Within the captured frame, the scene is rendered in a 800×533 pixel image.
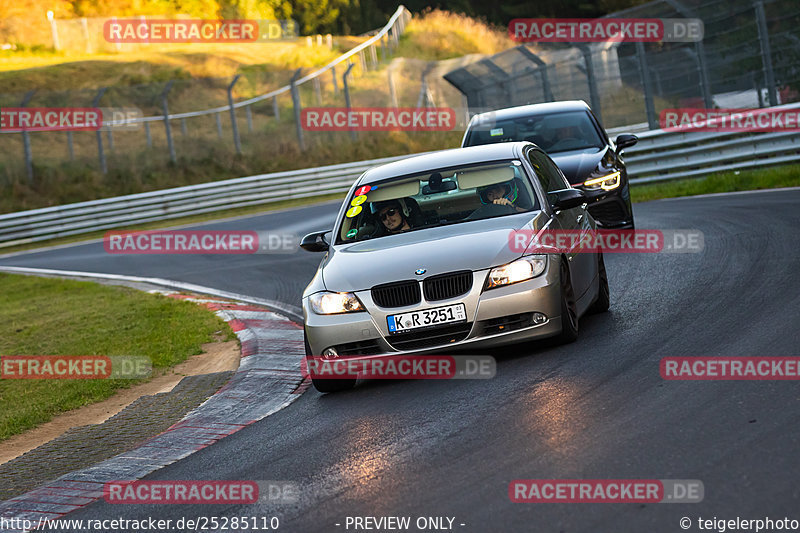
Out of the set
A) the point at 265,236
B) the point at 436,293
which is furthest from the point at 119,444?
the point at 265,236

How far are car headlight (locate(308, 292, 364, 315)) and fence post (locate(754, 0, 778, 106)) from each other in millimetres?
A: 13631

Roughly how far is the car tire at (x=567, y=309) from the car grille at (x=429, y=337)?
73 centimetres

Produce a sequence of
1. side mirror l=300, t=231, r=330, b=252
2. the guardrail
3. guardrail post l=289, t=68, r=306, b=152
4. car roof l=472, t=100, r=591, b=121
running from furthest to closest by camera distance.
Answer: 1. guardrail post l=289, t=68, r=306, b=152
2. the guardrail
3. car roof l=472, t=100, r=591, b=121
4. side mirror l=300, t=231, r=330, b=252

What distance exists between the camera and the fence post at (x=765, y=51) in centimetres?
1872

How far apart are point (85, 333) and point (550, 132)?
6.06 metres

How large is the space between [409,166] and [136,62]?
4660 centimetres

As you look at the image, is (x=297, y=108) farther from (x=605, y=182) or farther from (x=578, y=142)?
(x=605, y=182)

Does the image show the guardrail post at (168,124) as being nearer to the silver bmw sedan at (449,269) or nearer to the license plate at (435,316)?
the silver bmw sedan at (449,269)

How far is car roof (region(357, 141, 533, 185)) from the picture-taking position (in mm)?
8727

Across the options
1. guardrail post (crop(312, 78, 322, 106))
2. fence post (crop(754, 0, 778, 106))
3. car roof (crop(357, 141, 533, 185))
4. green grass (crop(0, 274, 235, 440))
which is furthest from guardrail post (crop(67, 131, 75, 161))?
car roof (crop(357, 141, 533, 185))

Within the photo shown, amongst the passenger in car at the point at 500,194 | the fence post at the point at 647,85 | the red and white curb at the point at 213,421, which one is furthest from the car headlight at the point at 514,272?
the fence post at the point at 647,85

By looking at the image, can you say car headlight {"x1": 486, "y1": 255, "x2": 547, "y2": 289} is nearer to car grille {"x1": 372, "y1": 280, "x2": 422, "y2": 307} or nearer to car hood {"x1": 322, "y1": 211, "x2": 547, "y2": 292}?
car hood {"x1": 322, "y1": 211, "x2": 547, "y2": 292}

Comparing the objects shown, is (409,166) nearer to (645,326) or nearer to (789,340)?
(645,326)

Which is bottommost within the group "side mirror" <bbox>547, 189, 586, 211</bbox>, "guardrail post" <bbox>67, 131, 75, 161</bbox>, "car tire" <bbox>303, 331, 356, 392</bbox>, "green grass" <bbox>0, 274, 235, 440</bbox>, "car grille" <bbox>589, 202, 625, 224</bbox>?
"green grass" <bbox>0, 274, 235, 440</bbox>
